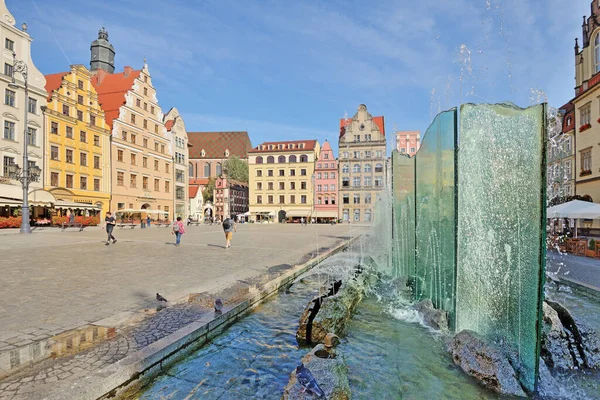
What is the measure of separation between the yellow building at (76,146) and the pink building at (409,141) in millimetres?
44265

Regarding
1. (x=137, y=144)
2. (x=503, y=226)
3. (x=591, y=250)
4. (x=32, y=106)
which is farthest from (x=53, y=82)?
(x=591, y=250)

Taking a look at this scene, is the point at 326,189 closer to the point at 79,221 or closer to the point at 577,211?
the point at 79,221

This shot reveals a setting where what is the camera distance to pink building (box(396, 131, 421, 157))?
2217 inches

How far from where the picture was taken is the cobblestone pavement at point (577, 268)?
9.01 m

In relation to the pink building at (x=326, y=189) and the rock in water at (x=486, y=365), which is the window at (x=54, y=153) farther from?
the rock in water at (x=486, y=365)

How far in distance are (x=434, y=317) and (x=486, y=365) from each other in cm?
172

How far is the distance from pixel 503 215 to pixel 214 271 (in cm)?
742

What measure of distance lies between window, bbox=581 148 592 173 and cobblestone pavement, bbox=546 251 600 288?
13.6 metres

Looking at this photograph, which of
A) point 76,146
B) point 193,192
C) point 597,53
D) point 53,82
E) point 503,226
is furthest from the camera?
point 193,192

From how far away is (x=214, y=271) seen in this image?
938 cm

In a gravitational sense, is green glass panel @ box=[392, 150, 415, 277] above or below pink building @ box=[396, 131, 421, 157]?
below

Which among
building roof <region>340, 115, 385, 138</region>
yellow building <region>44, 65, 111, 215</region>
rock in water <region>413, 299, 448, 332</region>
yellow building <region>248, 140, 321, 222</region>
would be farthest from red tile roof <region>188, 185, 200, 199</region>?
rock in water <region>413, 299, 448, 332</region>

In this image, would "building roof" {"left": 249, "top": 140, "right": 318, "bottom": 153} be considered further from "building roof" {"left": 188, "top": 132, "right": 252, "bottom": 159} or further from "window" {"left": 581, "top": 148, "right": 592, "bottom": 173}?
"window" {"left": 581, "top": 148, "right": 592, "bottom": 173}

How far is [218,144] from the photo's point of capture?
104m
